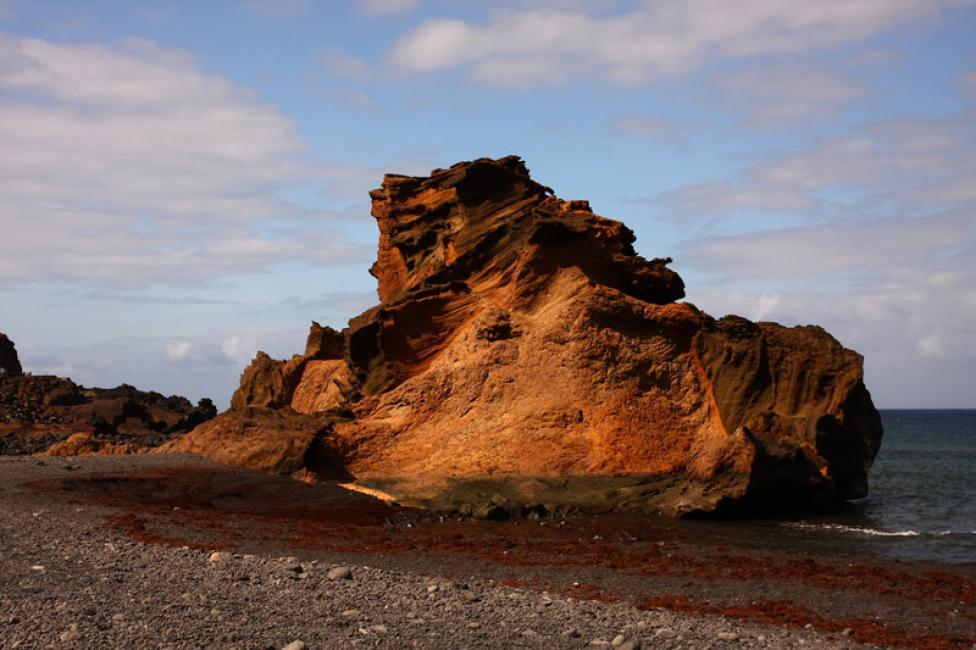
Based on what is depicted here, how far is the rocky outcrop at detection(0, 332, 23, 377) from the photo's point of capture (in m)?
53.6

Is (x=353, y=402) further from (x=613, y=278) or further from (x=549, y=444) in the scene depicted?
(x=613, y=278)

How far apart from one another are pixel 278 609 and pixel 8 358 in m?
49.5

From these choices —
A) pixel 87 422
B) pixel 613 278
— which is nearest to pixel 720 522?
pixel 613 278

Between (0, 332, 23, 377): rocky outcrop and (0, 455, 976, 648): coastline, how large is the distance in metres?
32.7

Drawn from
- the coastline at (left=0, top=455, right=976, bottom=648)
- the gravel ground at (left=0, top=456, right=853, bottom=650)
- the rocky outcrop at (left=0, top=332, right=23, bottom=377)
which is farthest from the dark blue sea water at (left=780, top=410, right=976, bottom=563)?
the rocky outcrop at (left=0, top=332, right=23, bottom=377)

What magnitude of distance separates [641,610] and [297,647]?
199 inches

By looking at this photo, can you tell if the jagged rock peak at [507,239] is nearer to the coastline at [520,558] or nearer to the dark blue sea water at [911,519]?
the coastline at [520,558]

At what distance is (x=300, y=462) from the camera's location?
79.9ft

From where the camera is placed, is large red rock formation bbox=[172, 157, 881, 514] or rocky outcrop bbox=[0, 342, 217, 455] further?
rocky outcrop bbox=[0, 342, 217, 455]

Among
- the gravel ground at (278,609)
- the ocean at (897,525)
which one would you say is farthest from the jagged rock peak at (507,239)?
the gravel ground at (278,609)

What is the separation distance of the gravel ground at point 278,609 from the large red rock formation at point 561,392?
9483 millimetres

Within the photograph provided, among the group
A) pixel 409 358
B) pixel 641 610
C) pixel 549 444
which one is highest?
pixel 409 358

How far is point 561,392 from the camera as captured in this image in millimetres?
24156

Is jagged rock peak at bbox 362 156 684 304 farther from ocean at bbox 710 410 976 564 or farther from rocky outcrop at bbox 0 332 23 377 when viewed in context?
rocky outcrop at bbox 0 332 23 377
